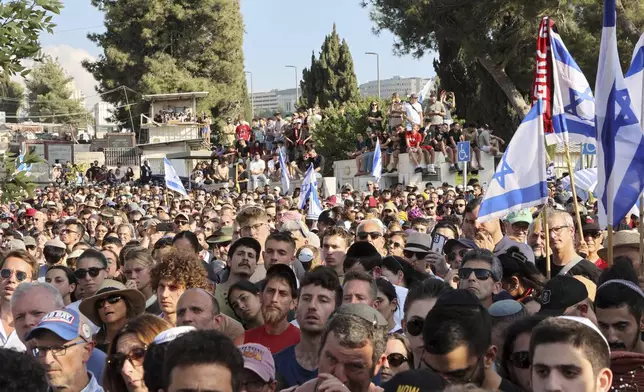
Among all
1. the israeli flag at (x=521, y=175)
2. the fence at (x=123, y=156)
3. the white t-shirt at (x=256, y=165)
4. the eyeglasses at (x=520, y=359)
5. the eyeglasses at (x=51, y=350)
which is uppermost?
the israeli flag at (x=521, y=175)

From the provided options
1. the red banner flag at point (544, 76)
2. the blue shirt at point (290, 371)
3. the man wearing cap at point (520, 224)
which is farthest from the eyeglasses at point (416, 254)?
the blue shirt at point (290, 371)

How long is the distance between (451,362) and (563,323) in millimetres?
497

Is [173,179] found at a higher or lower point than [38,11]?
lower

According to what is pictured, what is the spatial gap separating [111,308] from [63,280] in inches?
65.7

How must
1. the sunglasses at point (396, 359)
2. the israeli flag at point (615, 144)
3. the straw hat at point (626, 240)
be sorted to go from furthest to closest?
the straw hat at point (626, 240) < the israeli flag at point (615, 144) < the sunglasses at point (396, 359)

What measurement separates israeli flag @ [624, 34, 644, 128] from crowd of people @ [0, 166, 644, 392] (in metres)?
1.01

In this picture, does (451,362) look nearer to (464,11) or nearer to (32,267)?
(32,267)

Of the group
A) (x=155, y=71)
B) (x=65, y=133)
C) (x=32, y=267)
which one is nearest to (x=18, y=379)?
(x=32, y=267)

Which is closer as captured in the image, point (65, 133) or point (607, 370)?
point (607, 370)

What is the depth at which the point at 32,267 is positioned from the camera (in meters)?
7.88

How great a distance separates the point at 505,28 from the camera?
30.6 m

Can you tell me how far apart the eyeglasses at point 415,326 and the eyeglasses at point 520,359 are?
503mm

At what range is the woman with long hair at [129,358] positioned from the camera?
4832 millimetres

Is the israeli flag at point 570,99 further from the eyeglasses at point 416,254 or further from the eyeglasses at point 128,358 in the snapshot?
the eyeglasses at point 128,358
